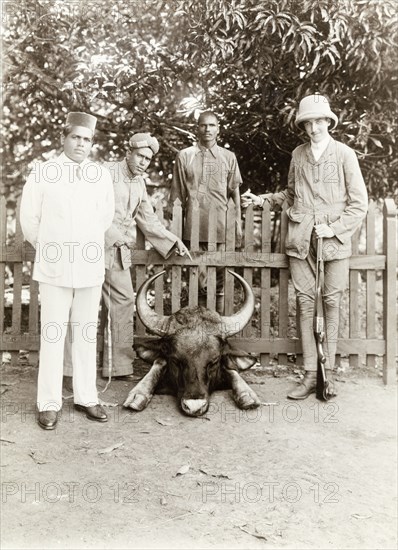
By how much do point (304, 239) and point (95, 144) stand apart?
4.64 meters

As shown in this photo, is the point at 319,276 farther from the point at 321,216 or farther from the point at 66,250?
the point at 66,250

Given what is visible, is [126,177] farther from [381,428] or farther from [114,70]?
[381,428]

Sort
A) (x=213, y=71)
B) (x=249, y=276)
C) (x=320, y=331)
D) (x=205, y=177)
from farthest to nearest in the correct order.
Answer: (x=213, y=71)
(x=205, y=177)
(x=249, y=276)
(x=320, y=331)

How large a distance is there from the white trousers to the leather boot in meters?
1.86

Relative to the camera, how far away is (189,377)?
4.87 meters

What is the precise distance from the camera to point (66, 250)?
4383 mm

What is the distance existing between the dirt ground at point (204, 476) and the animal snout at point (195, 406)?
99mm

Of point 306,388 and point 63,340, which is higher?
point 63,340

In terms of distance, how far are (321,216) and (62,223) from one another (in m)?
2.48

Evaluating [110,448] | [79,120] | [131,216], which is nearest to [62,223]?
[79,120]

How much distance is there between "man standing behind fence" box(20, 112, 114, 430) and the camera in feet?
14.5

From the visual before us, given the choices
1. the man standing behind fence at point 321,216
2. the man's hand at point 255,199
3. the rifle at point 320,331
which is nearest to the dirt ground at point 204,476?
the rifle at point 320,331

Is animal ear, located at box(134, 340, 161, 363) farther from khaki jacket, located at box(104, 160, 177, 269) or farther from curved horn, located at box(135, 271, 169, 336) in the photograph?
khaki jacket, located at box(104, 160, 177, 269)

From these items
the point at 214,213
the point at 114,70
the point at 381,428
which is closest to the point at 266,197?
the point at 214,213
